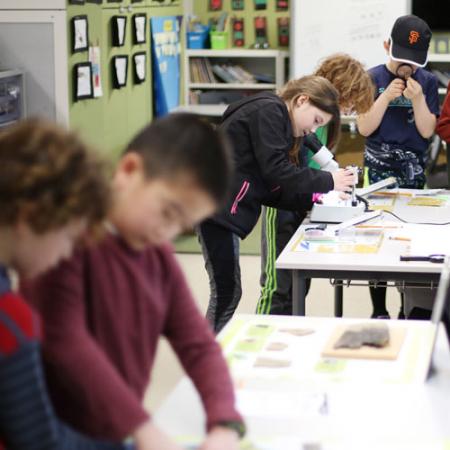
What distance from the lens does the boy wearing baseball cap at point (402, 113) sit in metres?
4.18

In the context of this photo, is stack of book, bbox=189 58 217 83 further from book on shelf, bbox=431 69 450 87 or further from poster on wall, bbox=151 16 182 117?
book on shelf, bbox=431 69 450 87

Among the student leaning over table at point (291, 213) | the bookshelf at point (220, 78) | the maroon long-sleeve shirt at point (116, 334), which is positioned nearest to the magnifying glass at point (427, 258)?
the student leaning over table at point (291, 213)

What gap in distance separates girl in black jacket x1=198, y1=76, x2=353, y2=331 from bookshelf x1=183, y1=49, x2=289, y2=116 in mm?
4655

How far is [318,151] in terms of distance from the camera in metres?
3.83

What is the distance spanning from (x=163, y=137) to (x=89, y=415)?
42 cm

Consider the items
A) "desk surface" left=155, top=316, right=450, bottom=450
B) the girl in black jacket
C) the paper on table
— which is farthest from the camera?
the girl in black jacket

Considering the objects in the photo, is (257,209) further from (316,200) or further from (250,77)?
(250,77)

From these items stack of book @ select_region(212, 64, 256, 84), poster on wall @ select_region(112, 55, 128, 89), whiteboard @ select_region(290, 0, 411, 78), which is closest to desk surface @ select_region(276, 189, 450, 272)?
poster on wall @ select_region(112, 55, 128, 89)

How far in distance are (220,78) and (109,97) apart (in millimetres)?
2357

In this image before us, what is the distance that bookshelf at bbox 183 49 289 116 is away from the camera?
8.21 metres

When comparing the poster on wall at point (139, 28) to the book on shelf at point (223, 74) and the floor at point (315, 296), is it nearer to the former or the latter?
the book on shelf at point (223, 74)

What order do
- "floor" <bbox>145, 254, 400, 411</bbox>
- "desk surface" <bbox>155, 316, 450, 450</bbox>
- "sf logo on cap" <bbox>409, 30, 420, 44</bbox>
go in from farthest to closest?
1. "floor" <bbox>145, 254, 400, 411</bbox>
2. "sf logo on cap" <bbox>409, 30, 420, 44</bbox>
3. "desk surface" <bbox>155, 316, 450, 450</bbox>

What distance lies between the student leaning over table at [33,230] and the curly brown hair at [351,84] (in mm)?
2586

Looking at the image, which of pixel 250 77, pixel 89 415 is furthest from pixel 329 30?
pixel 89 415
